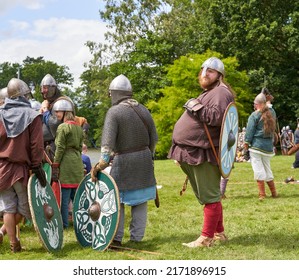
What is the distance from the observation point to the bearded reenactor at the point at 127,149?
5844 mm

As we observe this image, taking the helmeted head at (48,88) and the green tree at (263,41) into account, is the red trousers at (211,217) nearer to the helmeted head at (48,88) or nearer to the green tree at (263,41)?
the helmeted head at (48,88)

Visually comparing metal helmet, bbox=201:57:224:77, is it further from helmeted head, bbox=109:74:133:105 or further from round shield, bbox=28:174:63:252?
round shield, bbox=28:174:63:252

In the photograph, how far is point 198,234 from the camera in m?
6.61

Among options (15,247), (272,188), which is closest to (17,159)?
(15,247)

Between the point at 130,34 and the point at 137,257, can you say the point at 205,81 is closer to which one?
the point at 137,257

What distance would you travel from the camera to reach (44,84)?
7598mm

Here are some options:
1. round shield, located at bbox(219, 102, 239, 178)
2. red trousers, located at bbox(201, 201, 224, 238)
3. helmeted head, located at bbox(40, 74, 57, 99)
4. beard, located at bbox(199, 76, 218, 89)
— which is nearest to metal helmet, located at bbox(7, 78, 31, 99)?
helmeted head, located at bbox(40, 74, 57, 99)

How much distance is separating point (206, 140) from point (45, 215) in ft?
5.68

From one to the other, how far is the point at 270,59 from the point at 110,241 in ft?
115

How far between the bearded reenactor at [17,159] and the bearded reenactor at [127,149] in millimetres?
625

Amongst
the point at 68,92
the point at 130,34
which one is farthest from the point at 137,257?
the point at 68,92

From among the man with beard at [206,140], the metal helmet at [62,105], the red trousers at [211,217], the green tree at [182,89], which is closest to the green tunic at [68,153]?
the metal helmet at [62,105]

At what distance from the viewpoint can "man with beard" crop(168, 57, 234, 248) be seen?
5660 mm

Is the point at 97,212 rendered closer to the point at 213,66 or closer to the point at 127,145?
the point at 127,145
